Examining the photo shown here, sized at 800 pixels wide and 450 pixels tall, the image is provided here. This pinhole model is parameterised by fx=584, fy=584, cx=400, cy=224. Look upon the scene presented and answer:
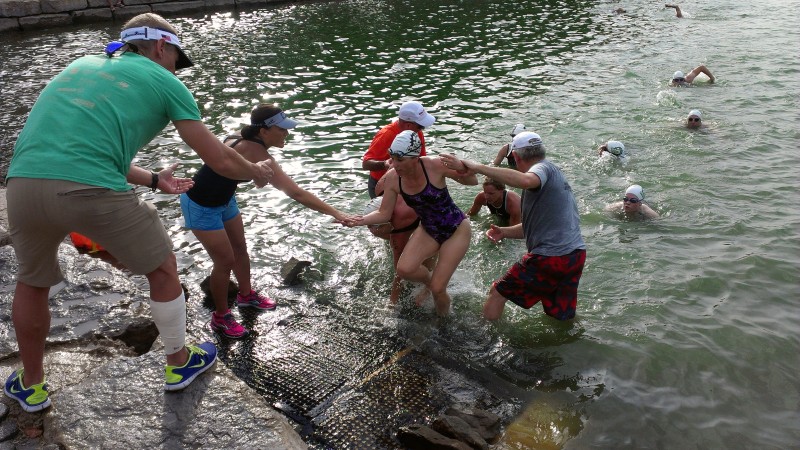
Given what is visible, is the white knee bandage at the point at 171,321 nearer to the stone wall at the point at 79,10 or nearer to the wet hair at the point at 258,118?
the wet hair at the point at 258,118

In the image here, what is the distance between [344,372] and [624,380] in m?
2.70

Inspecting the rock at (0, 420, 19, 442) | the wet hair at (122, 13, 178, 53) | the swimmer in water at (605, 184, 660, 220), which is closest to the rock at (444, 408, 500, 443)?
the rock at (0, 420, 19, 442)

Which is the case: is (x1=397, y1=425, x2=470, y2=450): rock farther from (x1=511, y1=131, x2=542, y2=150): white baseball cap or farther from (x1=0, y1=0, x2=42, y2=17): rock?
(x1=0, y1=0, x2=42, y2=17): rock

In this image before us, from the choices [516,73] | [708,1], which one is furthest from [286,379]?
[708,1]

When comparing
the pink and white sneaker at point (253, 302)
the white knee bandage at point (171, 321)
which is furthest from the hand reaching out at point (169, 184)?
the pink and white sneaker at point (253, 302)

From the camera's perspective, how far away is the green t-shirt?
140 inches

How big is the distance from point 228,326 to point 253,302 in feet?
1.92

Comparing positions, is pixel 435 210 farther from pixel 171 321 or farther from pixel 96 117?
pixel 96 117

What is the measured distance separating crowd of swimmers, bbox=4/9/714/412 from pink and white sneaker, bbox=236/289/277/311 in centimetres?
42

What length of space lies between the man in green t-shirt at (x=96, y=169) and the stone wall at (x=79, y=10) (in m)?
24.4

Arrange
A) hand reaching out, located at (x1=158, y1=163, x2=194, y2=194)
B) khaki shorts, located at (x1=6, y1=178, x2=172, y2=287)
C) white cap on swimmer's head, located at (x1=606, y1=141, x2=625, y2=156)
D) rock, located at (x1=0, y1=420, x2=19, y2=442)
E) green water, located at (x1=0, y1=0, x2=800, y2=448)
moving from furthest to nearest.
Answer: white cap on swimmer's head, located at (x1=606, y1=141, x2=625, y2=156) → green water, located at (x1=0, y1=0, x2=800, y2=448) → hand reaching out, located at (x1=158, y1=163, x2=194, y2=194) → rock, located at (x1=0, y1=420, x2=19, y2=442) → khaki shorts, located at (x1=6, y1=178, x2=172, y2=287)

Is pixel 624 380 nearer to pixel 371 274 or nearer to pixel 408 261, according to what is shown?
pixel 408 261

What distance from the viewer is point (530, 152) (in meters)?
5.70

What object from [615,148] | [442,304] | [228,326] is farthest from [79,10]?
[442,304]
